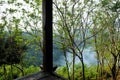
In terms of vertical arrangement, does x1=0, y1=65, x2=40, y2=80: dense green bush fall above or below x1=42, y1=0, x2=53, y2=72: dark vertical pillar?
below

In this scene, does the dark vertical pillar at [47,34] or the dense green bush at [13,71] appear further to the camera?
the dense green bush at [13,71]

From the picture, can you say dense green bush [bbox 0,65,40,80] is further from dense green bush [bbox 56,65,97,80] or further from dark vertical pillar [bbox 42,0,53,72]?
dark vertical pillar [bbox 42,0,53,72]

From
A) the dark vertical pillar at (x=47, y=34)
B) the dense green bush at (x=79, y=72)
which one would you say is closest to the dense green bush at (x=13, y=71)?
the dense green bush at (x=79, y=72)

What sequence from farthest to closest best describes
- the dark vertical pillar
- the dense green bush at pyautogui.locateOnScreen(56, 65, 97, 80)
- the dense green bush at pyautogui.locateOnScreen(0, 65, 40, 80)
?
1. the dense green bush at pyautogui.locateOnScreen(56, 65, 97, 80)
2. the dense green bush at pyautogui.locateOnScreen(0, 65, 40, 80)
3. the dark vertical pillar

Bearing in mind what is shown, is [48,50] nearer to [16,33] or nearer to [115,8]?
[115,8]

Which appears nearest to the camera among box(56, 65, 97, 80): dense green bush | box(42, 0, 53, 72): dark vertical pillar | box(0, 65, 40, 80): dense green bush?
box(42, 0, 53, 72): dark vertical pillar

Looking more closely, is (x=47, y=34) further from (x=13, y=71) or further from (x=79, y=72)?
(x=79, y=72)

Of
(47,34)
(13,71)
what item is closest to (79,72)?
(13,71)

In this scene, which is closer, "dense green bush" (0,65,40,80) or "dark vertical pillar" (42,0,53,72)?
"dark vertical pillar" (42,0,53,72)

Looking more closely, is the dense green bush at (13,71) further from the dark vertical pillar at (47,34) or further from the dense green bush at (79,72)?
the dark vertical pillar at (47,34)

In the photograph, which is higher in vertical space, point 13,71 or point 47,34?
point 47,34

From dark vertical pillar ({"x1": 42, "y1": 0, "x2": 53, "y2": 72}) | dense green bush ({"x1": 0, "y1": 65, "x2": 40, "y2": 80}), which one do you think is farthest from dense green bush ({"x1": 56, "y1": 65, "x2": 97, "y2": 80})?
dark vertical pillar ({"x1": 42, "y1": 0, "x2": 53, "y2": 72})

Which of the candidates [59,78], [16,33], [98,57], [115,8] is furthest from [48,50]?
[98,57]

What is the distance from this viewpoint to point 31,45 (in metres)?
11.6
